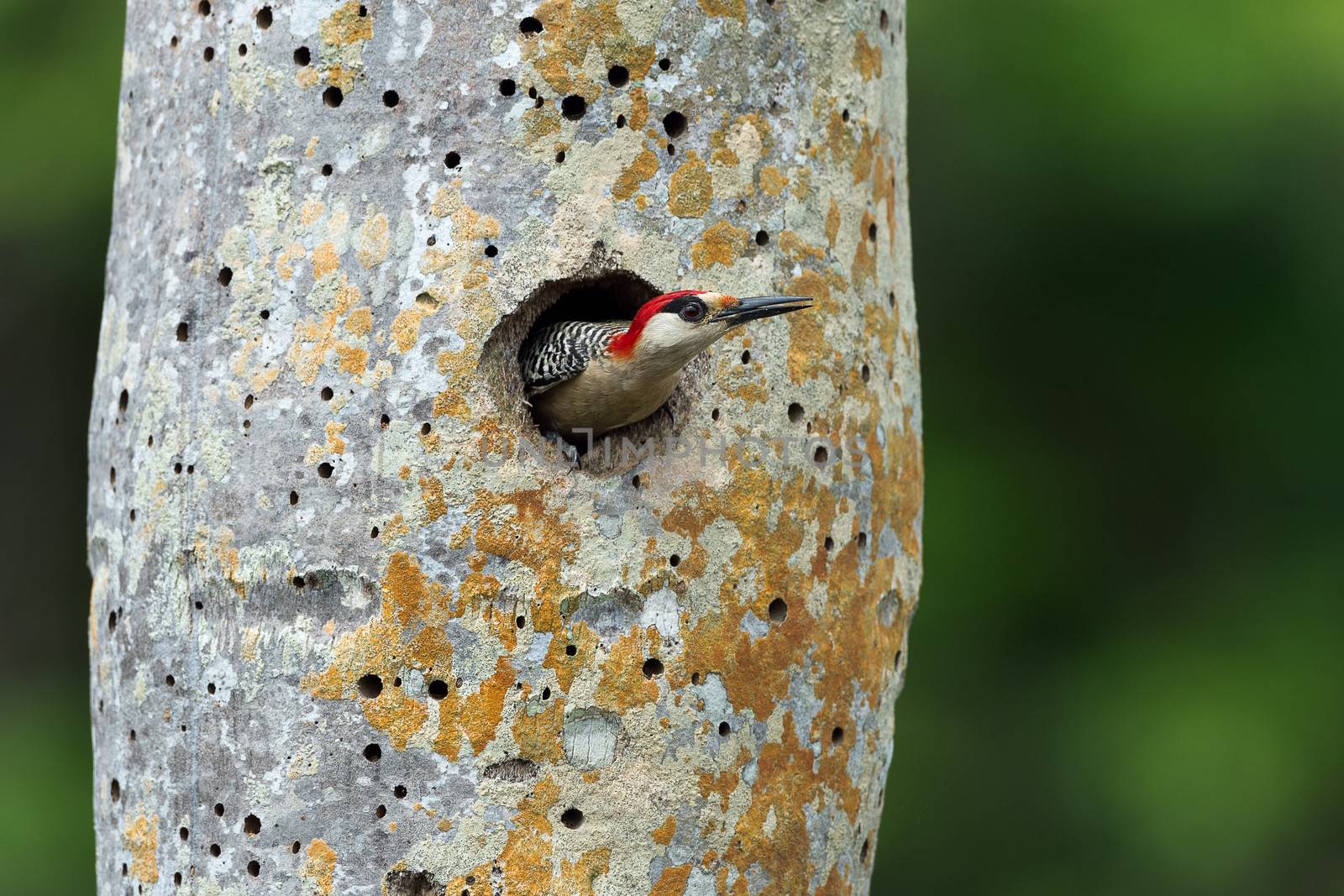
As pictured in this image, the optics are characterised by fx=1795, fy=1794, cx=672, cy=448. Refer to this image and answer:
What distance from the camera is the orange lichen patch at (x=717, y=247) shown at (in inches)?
157

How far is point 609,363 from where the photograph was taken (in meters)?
3.94

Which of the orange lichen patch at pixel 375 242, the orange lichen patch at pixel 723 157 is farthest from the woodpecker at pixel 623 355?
the orange lichen patch at pixel 375 242

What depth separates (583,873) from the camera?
3846 mm

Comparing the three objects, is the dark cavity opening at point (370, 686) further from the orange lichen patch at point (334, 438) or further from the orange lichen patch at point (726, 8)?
the orange lichen patch at point (726, 8)

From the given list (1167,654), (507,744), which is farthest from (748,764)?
(1167,654)

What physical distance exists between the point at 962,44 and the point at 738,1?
413 centimetres

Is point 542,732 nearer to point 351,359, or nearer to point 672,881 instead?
point 672,881

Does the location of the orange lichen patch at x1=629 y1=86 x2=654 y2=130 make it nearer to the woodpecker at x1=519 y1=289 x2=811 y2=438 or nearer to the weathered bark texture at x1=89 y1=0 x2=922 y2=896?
the weathered bark texture at x1=89 y1=0 x2=922 y2=896

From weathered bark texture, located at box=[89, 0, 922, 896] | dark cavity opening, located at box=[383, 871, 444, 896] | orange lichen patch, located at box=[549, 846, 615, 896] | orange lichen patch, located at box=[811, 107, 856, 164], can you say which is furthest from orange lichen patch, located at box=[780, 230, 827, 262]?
dark cavity opening, located at box=[383, 871, 444, 896]

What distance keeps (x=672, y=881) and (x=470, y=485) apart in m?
0.97

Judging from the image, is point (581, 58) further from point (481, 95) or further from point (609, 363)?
point (609, 363)

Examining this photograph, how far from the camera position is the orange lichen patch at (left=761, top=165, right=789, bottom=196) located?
4.07 m

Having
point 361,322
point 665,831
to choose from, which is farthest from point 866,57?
point 665,831

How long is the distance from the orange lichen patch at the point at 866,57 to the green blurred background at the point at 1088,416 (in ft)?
11.6
